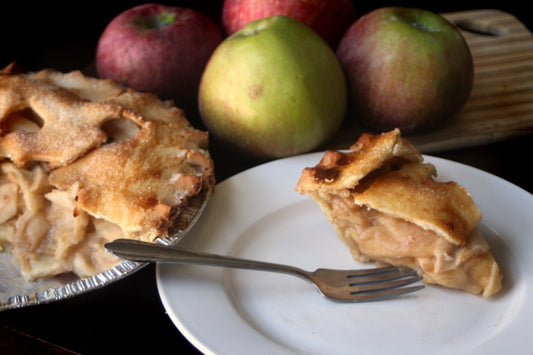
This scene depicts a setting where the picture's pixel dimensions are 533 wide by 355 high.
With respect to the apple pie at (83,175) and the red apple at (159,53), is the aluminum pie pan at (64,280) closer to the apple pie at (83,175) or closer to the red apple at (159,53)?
the apple pie at (83,175)

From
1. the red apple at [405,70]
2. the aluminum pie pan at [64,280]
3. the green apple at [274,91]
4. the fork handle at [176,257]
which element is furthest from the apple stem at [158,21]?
the fork handle at [176,257]

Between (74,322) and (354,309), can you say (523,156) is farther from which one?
(74,322)

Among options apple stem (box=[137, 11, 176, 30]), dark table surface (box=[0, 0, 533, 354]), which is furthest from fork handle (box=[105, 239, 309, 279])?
apple stem (box=[137, 11, 176, 30])

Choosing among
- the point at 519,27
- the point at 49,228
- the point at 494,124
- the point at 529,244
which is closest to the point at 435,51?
the point at 494,124

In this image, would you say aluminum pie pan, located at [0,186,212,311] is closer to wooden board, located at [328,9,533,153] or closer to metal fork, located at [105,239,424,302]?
metal fork, located at [105,239,424,302]

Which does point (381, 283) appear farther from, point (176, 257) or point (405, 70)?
point (405, 70)

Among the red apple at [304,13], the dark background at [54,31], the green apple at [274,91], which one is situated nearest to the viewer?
the green apple at [274,91]
